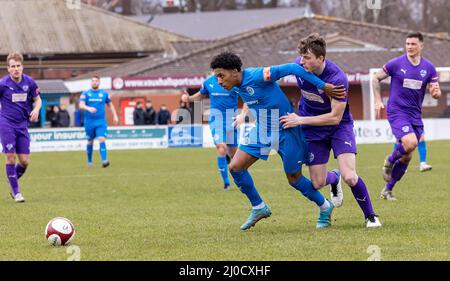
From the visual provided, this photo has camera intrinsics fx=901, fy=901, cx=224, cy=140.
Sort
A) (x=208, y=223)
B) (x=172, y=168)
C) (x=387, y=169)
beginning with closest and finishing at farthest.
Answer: (x=208, y=223) → (x=387, y=169) → (x=172, y=168)

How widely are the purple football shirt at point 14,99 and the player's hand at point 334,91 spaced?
19.6ft

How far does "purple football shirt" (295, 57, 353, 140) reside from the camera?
895 centimetres

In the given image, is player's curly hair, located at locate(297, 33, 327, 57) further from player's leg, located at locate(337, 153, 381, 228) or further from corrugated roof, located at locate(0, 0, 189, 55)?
corrugated roof, located at locate(0, 0, 189, 55)

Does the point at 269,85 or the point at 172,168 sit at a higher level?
the point at 269,85

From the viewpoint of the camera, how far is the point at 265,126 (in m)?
9.12

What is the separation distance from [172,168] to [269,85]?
11.8m

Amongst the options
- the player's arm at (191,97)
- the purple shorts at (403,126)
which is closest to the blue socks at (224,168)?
the player's arm at (191,97)

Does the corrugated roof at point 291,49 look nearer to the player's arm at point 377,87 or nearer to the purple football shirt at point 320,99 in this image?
the player's arm at point 377,87

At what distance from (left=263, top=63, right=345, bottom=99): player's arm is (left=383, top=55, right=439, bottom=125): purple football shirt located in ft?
10.9

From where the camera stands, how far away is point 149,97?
39875 mm

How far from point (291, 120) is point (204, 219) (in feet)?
7.27

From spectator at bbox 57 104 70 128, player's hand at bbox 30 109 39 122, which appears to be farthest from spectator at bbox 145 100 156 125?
player's hand at bbox 30 109 39 122
